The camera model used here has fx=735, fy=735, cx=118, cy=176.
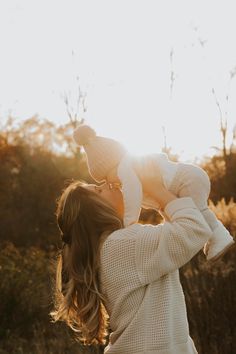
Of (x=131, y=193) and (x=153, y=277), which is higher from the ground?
(x=131, y=193)

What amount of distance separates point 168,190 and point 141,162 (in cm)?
15

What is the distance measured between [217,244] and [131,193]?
1.25 ft

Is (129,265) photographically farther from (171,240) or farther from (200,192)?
(200,192)

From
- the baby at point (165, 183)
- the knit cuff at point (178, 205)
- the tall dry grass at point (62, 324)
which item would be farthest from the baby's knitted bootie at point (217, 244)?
the tall dry grass at point (62, 324)

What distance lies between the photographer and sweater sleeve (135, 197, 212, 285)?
2.75 metres

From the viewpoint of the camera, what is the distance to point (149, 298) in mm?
2844

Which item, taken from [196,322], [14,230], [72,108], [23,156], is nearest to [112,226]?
[196,322]

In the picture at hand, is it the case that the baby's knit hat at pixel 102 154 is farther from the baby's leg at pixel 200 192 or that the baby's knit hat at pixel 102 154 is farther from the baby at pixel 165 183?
the baby's leg at pixel 200 192

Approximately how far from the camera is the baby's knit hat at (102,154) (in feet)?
9.76

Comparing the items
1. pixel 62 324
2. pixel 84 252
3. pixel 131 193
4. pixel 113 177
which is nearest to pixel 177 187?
pixel 131 193

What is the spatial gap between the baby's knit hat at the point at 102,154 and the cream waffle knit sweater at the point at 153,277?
273mm

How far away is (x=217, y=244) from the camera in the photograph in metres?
2.81

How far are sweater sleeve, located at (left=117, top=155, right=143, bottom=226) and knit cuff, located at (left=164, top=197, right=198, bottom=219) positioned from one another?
114 mm

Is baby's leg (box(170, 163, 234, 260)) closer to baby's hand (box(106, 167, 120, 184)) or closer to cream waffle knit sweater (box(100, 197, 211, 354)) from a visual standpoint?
cream waffle knit sweater (box(100, 197, 211, 354))
